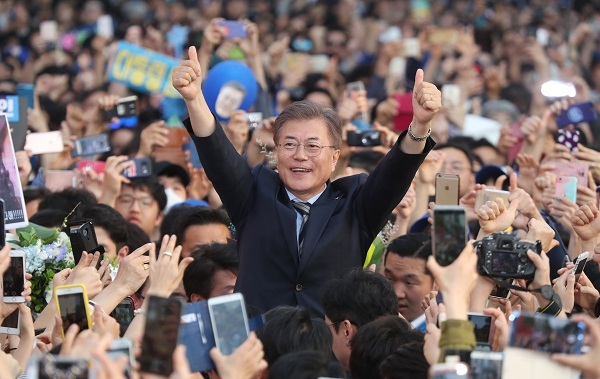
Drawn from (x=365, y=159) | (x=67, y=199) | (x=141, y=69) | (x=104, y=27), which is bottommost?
(x=67, y=199)

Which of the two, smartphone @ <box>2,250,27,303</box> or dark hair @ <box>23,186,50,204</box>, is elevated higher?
dark hair @ <box>23,186,50,204</box>

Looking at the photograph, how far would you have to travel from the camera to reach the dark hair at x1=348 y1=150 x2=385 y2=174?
8.74m

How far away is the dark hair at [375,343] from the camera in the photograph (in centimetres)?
472

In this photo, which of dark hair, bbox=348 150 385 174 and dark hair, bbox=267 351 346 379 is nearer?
dark hair, bbox=267 351 346 379

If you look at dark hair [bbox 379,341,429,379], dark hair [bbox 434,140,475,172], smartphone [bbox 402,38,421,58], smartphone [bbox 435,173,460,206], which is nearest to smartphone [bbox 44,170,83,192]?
dark hair [bbox 434,140,475,172]

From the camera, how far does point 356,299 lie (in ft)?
17.4

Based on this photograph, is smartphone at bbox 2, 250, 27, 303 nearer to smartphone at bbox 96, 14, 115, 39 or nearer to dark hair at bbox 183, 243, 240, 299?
dark hair at bbox 183, 243, 240, 299

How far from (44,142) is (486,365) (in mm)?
5169

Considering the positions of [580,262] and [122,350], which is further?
[580,262]

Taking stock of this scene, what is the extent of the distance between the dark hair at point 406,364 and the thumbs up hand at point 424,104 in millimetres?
1261

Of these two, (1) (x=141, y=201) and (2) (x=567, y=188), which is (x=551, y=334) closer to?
(2) (x=567, y=188)

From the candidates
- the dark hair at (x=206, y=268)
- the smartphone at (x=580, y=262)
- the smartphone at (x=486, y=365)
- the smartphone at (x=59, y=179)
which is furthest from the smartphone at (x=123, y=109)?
the smartphone at (x=486, y=365)

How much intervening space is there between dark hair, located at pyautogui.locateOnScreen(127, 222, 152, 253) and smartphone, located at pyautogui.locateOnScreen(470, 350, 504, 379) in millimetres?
3591

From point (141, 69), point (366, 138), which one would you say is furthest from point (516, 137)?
point (141, 69)
